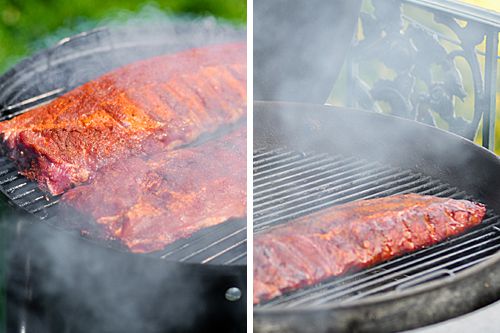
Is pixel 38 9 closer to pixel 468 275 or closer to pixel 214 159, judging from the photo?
pixel 214 159

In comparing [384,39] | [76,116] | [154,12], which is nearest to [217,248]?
[76,116]

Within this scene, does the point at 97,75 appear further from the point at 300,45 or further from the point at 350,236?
the point at 350,236

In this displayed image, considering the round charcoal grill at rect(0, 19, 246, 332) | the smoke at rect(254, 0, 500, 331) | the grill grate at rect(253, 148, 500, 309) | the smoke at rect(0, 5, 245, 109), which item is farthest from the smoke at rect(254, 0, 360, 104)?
the round charcoal grill at rect(0, 19, 246, 332)

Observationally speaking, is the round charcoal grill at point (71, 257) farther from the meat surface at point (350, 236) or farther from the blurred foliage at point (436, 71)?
the blurred foliage at point (436, 71)

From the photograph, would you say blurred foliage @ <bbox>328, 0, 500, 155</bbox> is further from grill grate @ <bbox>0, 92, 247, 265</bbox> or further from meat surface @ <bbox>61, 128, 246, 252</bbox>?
grill grate @ <bbox>0, 92, 247, 265</bbox>

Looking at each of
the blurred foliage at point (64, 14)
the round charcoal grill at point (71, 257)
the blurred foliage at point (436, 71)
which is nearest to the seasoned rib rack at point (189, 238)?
the round charcoal grill at point (71, 257)

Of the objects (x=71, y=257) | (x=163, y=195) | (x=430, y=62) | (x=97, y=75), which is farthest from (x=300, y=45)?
(x=71, y=257)
